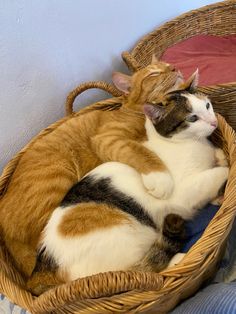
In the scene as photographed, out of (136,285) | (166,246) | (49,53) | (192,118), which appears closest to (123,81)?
(49,53)

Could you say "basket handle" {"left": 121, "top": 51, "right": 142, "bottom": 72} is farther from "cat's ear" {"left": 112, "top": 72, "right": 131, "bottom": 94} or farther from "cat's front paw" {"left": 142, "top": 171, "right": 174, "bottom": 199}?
"cat's front paw" {"left": 142, "top": 171, "right": 174, "bottom": 199}

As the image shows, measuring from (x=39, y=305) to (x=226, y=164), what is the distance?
2.12 feet

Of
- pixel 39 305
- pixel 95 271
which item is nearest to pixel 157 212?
pixel 95 271

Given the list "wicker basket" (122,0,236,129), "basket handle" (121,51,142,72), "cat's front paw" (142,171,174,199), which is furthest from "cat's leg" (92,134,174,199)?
"wicker basket" (122,0,236,129)

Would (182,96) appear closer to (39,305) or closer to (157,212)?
(157,212)

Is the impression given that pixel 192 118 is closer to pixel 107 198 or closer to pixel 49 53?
pixel 107 198

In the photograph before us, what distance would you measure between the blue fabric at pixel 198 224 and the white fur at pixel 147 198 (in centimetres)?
3

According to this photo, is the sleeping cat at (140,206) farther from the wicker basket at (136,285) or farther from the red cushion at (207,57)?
the red cushion at (207,57)

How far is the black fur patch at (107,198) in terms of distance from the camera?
3.12ft

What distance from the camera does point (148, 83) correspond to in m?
1.24

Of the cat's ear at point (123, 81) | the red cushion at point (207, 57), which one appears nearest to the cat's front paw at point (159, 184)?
the cat's ear at point (123, 81)

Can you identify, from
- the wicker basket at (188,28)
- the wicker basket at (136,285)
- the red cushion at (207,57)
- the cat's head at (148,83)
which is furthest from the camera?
the wicker basket at (188,28)

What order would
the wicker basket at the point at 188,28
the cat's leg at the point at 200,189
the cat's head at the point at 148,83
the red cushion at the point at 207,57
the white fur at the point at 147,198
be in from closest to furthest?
the white fur at the point at 147,198 → the cat's leg at the point at 200,189 → the cat's head at the point at 148,83 → the red cushion at the point at 207,57 → the wicker basket at the point at 188,28

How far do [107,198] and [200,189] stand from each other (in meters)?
0.24
